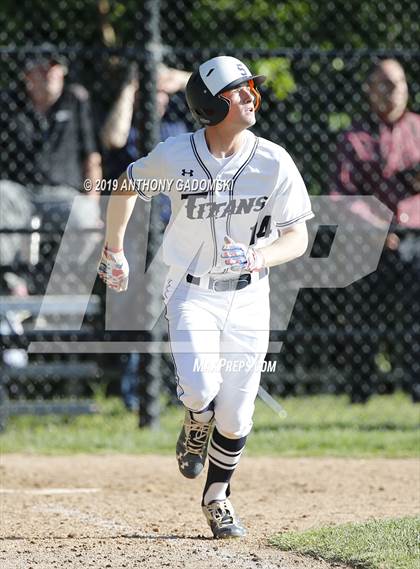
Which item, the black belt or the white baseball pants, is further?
the black belt

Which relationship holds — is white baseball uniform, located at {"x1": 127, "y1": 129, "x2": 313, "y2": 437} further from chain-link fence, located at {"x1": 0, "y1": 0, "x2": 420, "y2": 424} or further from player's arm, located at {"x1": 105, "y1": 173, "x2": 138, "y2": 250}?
chain-link fence, located at {"x1": 0, "y1": 0, "x2": 420, "y2": 424}

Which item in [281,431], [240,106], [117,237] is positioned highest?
[240,106]

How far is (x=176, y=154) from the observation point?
4848mm

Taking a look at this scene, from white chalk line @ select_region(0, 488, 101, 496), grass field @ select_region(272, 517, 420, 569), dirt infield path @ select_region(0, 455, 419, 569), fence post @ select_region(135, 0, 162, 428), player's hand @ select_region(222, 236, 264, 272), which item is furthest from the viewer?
fence post @ select_region(135, 0, 162, 428)

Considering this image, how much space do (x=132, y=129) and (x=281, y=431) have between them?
238cm

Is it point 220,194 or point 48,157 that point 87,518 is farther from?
point 48,157

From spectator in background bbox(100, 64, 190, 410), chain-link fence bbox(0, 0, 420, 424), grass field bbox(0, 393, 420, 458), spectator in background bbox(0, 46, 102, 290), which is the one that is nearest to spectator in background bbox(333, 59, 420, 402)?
chain-link fence bbox(0, 0, 420, 424)

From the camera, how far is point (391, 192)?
26.7ft

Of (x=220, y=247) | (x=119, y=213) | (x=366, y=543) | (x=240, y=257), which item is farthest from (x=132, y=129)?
(x=366, y=543)

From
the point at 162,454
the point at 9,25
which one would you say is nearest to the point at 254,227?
the point at 162,454

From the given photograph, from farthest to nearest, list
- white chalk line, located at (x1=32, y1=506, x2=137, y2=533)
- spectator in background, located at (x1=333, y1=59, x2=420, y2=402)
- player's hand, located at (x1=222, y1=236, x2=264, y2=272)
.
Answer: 1. spectator in background, located at (x1=333, y1=59, x2=420, y2=402)
2. white chalk line, located at (x1=32, y1=506, x2=137, y2=533)
3. player's hand, located at (x1=222, y1=236, x2=264, y2=272)

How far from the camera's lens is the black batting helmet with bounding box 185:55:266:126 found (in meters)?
4.73

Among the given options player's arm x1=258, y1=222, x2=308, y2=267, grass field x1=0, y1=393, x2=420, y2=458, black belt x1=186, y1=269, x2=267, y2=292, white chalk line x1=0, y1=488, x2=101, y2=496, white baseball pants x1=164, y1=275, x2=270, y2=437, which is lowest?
grass field x1=0, y1=393, x2=420, y2=458

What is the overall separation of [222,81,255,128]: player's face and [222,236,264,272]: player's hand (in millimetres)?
557
